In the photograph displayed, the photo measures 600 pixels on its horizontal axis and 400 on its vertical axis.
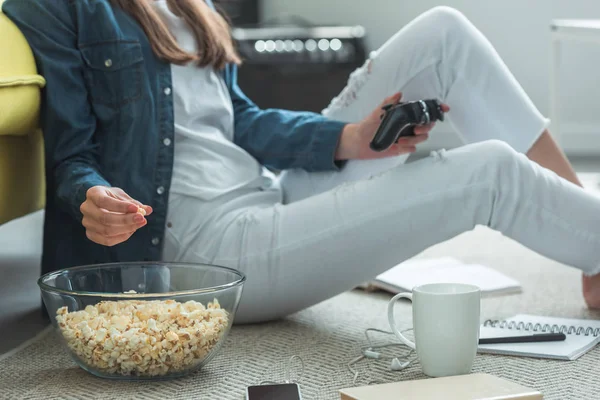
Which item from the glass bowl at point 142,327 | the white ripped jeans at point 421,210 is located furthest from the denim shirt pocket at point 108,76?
the glass bowl at point 142,327

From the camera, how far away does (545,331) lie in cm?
123

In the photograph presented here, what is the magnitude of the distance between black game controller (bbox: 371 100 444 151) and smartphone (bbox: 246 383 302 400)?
1.33 feet

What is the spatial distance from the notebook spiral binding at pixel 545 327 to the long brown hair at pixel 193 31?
1.94 feet

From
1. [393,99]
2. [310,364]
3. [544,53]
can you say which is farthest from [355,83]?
[544,53]

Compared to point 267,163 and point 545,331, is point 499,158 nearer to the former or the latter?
point 545,331

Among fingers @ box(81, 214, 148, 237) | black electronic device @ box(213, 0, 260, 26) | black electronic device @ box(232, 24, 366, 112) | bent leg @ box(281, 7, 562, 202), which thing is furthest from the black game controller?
black electronic device @ box(213, 0, 260, 26)

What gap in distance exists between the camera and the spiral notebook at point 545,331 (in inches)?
44.8

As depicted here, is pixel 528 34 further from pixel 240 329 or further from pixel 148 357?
pixel 148 357

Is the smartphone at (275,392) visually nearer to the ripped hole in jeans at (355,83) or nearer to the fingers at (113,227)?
the fingers at (113,227)

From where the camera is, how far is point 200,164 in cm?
129

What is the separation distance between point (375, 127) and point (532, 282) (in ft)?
1.69

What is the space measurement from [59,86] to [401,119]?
0.49 m

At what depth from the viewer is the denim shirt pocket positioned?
1.25 m

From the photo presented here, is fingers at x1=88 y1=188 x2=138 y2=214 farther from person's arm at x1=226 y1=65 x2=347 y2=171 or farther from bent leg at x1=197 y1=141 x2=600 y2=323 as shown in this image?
person's arm at x1=226 y1=65 x2=347 y2=171
